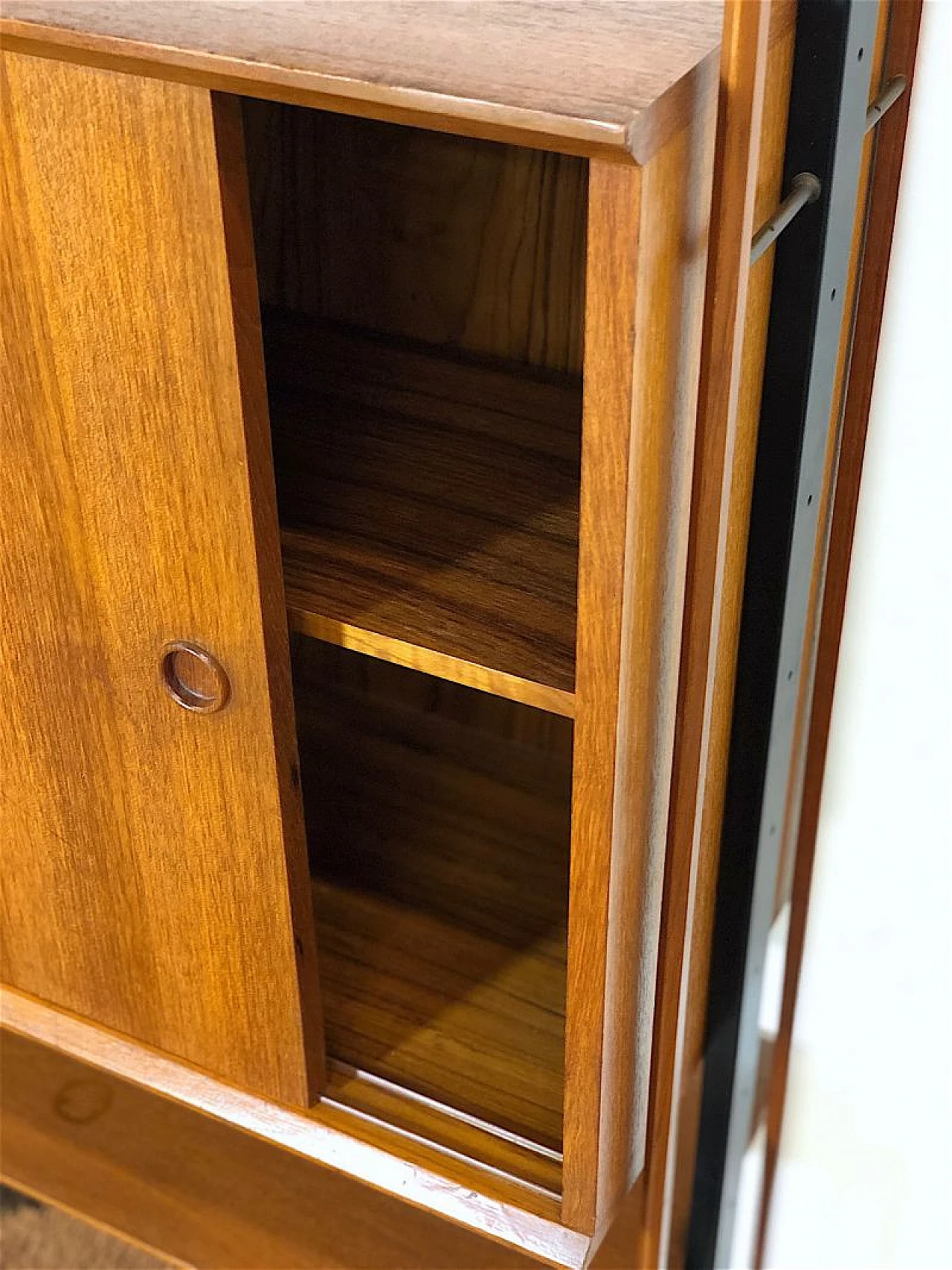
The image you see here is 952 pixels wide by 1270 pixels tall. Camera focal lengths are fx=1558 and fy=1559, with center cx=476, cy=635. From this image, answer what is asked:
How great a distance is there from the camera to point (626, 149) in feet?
1.48

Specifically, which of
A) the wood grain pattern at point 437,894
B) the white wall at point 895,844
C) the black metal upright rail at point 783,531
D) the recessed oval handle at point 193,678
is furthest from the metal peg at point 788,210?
the wood grain pattern at point 437,894

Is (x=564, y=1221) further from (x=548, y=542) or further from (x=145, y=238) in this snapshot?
(x=145, y=238)

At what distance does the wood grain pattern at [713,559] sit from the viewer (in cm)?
51

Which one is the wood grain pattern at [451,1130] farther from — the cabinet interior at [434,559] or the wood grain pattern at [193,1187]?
the wood grain pattern at [193,1187]

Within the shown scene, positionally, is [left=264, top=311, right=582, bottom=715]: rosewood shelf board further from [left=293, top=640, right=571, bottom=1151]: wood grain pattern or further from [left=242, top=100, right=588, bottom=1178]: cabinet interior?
[left=293, top=640, right=571, bottom=1151]: wood grain pattern

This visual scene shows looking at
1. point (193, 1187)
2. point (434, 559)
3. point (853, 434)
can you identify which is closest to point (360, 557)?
point (434, 559)

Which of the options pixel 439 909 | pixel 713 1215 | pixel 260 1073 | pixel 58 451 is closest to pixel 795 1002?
pixel 713 1215

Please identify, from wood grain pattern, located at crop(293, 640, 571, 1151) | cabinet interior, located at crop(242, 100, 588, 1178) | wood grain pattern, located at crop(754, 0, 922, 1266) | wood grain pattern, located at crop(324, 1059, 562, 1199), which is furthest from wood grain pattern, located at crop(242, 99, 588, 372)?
wood grain pattern, located at crop(324, 1059, 562, 1199)

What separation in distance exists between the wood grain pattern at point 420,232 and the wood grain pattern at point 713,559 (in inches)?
8.7

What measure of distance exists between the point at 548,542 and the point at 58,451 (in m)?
0.21

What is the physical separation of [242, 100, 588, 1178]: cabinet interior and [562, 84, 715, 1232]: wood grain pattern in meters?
0.04

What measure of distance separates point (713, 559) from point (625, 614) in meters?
0.06

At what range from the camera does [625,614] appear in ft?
1.82

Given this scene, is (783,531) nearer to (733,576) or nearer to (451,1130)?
→ (733,576)
